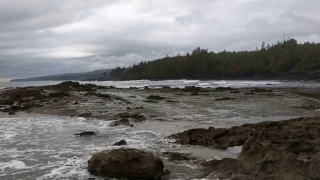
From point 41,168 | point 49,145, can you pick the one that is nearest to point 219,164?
point 41,168

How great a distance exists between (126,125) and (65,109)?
8791 mm

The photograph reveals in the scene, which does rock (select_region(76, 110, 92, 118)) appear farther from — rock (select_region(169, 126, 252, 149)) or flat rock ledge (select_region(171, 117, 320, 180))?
flat rock ledge (select_region(171, 117, 320, 180))

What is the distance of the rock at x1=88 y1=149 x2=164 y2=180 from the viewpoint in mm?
8953

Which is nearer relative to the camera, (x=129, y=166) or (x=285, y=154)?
(x=285, y=154)

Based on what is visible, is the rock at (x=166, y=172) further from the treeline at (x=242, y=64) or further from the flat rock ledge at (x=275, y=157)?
the treeline at (x=242, y=64)

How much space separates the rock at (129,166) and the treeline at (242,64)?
10884 cm

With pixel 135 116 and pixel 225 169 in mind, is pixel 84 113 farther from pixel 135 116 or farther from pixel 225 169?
pixel 225 169

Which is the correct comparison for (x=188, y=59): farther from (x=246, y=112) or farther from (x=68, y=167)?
(x=68, y=167)

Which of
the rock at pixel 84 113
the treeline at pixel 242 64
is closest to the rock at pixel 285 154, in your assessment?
the rock at pixel 84 113

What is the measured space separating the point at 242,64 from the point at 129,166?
149m

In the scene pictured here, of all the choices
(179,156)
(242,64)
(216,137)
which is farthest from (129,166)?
(242,64)

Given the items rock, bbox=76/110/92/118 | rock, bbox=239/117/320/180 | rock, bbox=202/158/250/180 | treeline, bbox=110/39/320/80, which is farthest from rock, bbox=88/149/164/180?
treeline, bbox=110/39/320/80

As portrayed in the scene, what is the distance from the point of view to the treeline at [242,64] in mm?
131500

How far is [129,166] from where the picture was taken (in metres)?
9.09
